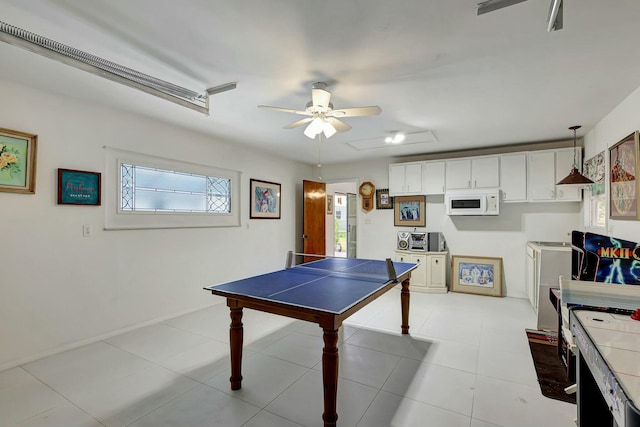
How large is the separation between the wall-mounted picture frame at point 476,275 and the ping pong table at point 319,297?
2.45 meters

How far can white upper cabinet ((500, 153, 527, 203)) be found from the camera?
4492 millimetres

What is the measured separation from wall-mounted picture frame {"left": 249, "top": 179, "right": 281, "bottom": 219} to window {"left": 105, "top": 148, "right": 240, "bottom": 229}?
Result: 0.34 m

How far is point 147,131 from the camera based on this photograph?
3512 mm

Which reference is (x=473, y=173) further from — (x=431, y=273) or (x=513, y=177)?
(x=431, y=273)

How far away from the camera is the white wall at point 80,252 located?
8.34ft

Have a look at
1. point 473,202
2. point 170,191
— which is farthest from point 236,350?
point 473,202

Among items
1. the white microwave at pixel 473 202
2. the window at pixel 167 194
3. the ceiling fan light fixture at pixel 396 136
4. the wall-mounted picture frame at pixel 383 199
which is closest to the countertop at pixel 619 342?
the ceiling fan light fixture at pixel 396 136

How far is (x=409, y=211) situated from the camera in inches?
221

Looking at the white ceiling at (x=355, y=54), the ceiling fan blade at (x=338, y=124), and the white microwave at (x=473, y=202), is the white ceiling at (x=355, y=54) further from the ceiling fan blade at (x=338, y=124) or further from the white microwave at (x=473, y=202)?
the white microwave at (x=473, y=202)

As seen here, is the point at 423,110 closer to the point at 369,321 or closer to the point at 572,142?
the point at 369,321

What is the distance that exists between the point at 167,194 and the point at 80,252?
116 centimetres

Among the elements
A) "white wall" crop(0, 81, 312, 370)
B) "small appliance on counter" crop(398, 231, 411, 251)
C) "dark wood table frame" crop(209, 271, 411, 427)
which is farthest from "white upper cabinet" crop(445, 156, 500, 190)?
"white wall" crop(0, 81, 312, 370)

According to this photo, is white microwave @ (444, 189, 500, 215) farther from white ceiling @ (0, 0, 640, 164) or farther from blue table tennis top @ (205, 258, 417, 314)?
blue table tennis top @ (205, 258, 417, 314)

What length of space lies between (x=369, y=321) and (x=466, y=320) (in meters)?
1.24
